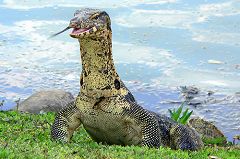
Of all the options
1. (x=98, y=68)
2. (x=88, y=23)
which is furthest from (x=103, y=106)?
(x=88, y=23)

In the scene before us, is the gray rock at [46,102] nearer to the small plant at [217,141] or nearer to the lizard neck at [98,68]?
the small plant at [217,141]

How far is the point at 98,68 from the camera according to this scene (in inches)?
288

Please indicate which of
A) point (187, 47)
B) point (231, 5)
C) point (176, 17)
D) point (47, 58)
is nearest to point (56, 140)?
point (47, 58)

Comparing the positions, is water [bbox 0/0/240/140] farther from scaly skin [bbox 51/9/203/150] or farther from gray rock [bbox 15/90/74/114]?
scaly skin [bbox 51/9/203/150]

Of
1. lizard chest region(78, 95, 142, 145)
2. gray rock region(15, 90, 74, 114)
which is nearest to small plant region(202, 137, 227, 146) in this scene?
gray rock region(15, 90, 74, 114)

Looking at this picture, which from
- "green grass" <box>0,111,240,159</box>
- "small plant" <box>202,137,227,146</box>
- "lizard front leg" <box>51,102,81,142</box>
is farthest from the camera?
"small plant" <box>202,137,227,146</box>

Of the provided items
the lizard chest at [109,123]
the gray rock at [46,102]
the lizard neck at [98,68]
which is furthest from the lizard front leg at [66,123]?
the gray rock at [46,102]

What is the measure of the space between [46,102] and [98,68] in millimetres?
3739

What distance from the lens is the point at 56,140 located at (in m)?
7.55

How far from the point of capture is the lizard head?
6.82m

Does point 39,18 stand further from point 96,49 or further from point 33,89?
point 96,49

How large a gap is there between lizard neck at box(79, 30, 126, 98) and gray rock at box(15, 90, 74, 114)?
135 inches

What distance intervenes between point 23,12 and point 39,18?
85 cm

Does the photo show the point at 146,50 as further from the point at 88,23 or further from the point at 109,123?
the point at 88,23
